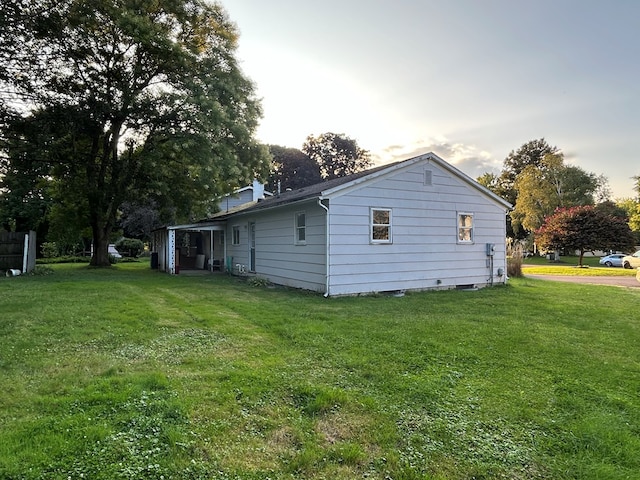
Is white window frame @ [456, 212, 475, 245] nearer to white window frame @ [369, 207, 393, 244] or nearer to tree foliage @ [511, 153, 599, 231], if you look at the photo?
white window frame @ [369, 207, 393, 244]

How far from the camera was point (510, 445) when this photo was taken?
2961mm

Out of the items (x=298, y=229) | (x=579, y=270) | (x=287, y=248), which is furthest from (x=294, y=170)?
(x=298, y=229)

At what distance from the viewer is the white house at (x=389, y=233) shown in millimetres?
10914

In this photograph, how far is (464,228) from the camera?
43.3 feet

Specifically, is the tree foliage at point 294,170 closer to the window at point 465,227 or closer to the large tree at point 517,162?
the large tree at point 517,162

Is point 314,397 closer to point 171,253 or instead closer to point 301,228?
point 301,228

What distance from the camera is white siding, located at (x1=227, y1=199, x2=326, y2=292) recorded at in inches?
440

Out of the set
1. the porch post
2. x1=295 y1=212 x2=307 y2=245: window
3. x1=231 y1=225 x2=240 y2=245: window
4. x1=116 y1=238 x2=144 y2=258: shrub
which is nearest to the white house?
x1=295 y1=212 x2=307 y2=245: window

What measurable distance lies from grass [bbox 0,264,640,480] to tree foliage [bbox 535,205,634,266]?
26947 millimetres

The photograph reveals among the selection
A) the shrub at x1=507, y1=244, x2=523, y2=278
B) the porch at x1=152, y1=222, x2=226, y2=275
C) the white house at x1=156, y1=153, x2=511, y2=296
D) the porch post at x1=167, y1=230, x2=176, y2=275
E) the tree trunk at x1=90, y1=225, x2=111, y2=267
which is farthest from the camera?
the tree trunk at x1=90, y1=225, x2=111, y2=267

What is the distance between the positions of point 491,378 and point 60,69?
1979 centimetres

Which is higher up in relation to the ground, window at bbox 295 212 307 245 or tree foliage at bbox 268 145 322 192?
tree foliage at bbox 268 145 322 192

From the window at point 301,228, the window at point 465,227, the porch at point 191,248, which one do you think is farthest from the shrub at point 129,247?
the window at point 465,227

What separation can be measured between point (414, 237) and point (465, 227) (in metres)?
2.29
